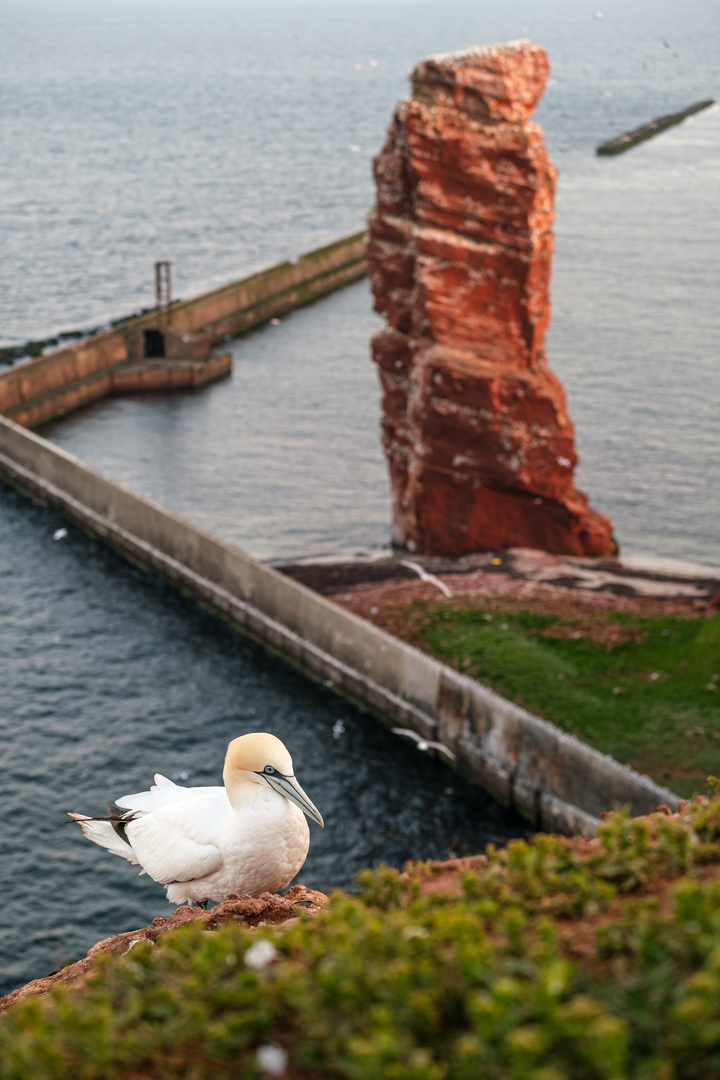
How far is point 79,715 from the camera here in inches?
1248

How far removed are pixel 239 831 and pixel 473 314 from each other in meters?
26.2

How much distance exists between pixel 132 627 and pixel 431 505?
33.3 ft

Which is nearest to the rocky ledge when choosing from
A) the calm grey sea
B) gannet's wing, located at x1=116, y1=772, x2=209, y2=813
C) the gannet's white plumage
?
the gannet's white plumage

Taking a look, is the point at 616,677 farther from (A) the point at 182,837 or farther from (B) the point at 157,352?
(B) the point at 157,352

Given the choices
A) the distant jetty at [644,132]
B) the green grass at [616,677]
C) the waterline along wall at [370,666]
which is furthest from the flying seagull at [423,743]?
the distant jetty at [644,132]

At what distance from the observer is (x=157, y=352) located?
63875 millimetres

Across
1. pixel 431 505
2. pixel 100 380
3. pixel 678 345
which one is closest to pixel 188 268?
pixel 100 380

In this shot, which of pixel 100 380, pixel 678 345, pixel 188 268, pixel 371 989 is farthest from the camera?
pixel 188 268

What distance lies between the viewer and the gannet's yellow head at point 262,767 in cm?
1012

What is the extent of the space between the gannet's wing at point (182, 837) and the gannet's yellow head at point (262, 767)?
22.6 inches

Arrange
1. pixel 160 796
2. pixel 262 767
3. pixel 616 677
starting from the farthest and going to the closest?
pixel 616 677
pixel 160 796
pixel 262 767

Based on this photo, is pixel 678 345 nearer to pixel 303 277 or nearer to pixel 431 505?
pixel 303 277

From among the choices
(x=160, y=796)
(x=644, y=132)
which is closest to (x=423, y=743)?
(x=160, y=796)

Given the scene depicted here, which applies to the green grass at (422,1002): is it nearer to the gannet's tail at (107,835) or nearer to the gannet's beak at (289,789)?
the gannet's beak at (289,789)
